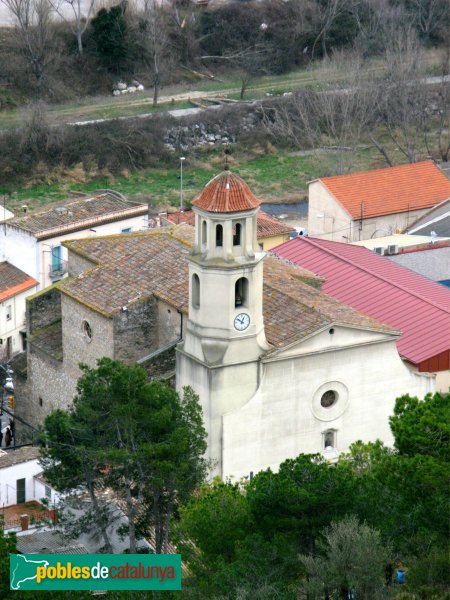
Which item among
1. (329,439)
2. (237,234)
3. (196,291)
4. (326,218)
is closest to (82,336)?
(196,291)

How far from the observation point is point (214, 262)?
44.1 m

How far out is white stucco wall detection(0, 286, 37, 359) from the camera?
60.5 metres

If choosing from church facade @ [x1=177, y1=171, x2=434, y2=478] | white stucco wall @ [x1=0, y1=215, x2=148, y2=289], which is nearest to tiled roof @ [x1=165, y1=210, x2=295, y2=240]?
white stucco wall @ [x1=0, y1=215, x2=148, y2=289]

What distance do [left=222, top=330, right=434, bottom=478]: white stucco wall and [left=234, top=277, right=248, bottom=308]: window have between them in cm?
192

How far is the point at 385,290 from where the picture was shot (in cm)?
5328

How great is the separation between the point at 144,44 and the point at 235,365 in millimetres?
59354

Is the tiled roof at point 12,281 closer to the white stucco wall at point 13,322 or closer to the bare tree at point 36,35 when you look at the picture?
the white stucco wall at point 13,322

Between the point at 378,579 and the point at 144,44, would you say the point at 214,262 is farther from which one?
the point at 144,44

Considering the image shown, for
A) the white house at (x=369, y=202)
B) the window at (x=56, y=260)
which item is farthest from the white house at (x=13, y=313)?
the white house at (x=369, y=202)

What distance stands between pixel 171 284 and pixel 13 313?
14.2 meters

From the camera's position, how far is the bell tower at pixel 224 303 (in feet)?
144

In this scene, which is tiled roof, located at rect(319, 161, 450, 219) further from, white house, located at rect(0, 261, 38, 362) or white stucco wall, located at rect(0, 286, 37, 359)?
white stucco wall, located at rect(0, 286, 37, 359)

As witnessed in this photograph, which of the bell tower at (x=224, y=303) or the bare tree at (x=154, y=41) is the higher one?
the bare tree at (x=154, y=41)

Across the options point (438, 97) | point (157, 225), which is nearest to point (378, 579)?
point (157, 225)
